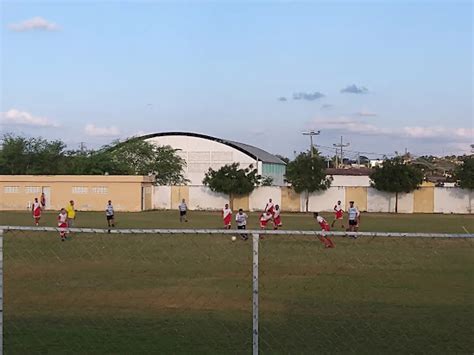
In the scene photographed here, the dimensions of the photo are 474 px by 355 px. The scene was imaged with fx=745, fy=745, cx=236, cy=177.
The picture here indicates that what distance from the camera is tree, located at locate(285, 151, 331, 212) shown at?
209 ft

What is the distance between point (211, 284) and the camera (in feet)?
51.4

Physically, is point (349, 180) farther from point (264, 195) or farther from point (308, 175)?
point (308, 175)

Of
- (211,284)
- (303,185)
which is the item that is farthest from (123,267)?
(303,185)

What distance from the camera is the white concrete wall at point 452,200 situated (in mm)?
63594

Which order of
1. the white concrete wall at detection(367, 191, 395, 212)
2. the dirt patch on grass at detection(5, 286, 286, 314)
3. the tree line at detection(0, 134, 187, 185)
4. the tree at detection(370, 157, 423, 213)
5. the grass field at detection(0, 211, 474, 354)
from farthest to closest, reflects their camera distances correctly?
the tree line at detection(0, 134, 187, 185) → the white concrete wall at detection(367, 191, 395, 212) → the tree at detection(370, 157, 423, 213) → the dirt patch on grass at detection(5, 286, 286, 314) → the grass field at detection(0, 211, 474, 354)

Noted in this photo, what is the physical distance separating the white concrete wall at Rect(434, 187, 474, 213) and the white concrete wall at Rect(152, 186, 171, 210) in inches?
920

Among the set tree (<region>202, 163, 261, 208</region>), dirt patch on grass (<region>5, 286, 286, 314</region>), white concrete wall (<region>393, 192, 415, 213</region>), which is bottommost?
dirt patch on grass (<region>5, 286, 286, 314</region>)

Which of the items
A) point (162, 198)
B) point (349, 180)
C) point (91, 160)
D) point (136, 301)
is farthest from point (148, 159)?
point (136, 301)

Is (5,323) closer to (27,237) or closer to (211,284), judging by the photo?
(211,284)

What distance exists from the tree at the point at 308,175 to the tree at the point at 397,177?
439 cm

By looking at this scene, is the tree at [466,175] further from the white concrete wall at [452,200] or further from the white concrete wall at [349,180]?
the white concrete wall at [349,180]

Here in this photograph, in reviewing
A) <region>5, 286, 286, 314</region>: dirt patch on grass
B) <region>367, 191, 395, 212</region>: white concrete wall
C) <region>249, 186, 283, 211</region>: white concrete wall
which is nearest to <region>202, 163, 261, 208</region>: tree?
<region>249, 186, 283, 211</region>: white concrete wall

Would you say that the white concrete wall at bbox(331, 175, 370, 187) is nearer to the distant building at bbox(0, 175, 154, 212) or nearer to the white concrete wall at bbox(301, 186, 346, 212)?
the white concrete wall at bbox(301, 186, 346, 212)

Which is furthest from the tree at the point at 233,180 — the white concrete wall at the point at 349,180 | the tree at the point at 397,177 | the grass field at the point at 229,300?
the grass field at the point at 229,300
